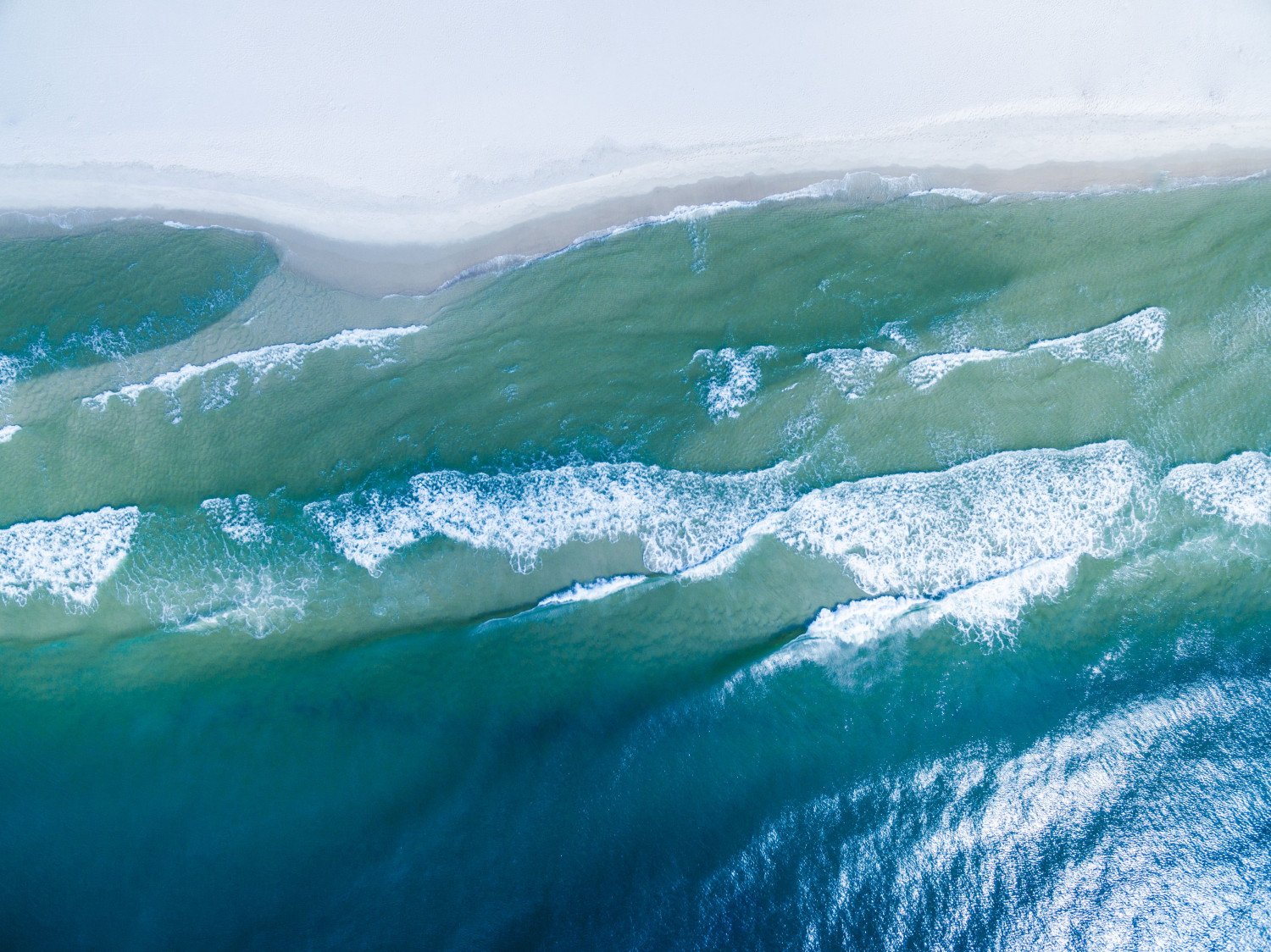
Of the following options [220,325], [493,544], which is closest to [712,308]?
[493,544]

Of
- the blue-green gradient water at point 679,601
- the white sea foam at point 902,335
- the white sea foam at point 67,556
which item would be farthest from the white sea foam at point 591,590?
the white sea foam at point 67,556

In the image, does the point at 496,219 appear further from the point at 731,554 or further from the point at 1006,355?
the point at 1006,355

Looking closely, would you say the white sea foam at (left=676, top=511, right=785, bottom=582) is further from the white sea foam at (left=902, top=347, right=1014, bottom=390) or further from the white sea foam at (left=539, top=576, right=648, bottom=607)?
the white sea foam at (left=902, top=347, right=1014, bottom=390)

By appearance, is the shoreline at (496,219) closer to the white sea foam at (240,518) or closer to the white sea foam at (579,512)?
the white sea foam at (579,512)

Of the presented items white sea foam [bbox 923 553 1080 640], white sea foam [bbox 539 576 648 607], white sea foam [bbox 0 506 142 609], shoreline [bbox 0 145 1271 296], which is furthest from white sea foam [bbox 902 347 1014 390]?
white sea foam [bbox 0 506 142 609]

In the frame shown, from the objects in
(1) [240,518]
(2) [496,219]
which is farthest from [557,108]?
(1) [240,518]

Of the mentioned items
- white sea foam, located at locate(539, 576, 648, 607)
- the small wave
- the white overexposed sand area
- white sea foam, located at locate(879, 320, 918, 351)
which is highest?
the white overexposed sand area

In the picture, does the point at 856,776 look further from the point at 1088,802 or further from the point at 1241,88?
the point at 1241,88
